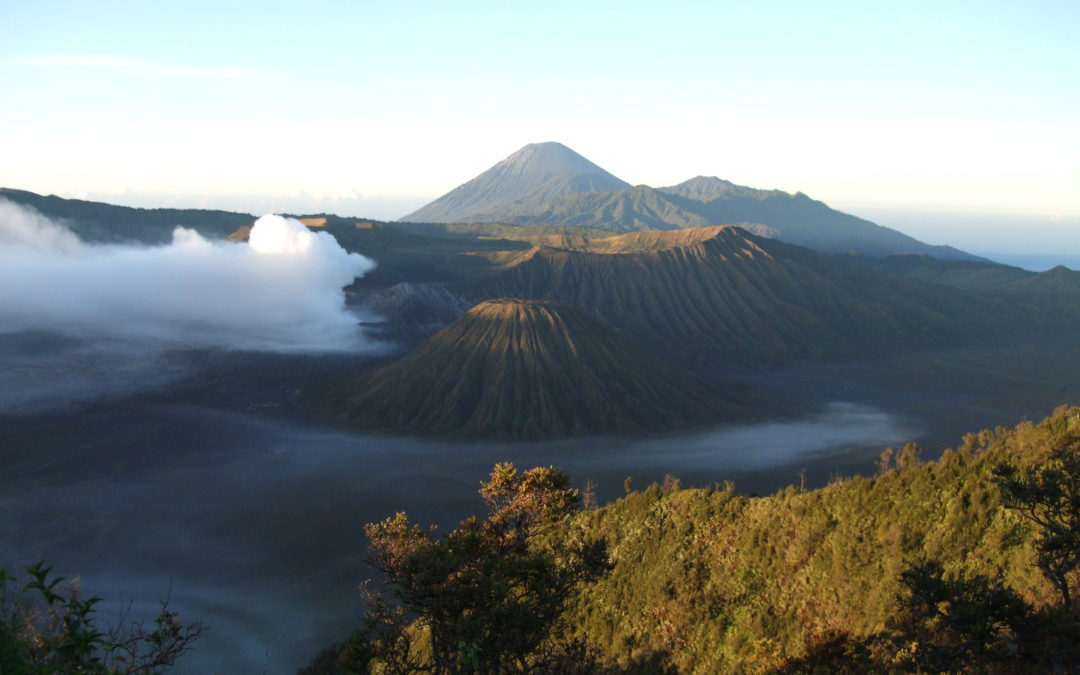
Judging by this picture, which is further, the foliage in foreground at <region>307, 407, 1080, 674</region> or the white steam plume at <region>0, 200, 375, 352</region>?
the white steam plume at <region>0, 200, 375, 352</region>

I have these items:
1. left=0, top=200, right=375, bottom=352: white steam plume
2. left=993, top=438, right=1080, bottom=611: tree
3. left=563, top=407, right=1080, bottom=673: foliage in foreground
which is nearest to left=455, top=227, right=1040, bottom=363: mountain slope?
left=0, top=200, right=375, bottom=352: white steam plume

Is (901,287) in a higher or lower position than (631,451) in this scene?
higher

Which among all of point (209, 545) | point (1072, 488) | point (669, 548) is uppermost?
point (1072, 488)

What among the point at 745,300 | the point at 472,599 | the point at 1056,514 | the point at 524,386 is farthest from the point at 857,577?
the point at 745,300

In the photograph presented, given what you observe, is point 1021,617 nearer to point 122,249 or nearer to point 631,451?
point 631,451

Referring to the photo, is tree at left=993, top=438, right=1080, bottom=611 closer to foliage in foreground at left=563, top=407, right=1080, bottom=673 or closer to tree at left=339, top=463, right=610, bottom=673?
foliage in foreground at left=563, top=407, right=1080, bottom=673

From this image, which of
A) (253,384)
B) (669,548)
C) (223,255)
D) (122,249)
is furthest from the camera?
(122,249)

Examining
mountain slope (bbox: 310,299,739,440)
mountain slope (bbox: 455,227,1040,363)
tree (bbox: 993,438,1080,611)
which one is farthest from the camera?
mountain slope (bbox: 455,227,1040,363)

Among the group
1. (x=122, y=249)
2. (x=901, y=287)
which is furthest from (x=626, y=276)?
(x=122, y=249)
